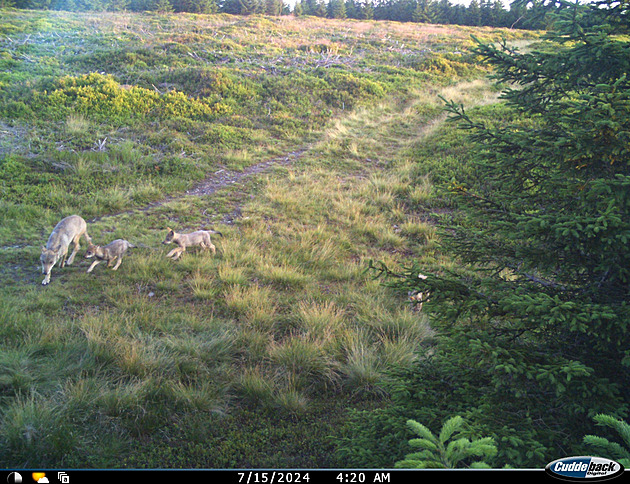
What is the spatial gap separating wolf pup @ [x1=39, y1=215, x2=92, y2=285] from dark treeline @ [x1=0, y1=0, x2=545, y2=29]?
3950cm

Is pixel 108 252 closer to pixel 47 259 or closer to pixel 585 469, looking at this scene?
pixel 47 259

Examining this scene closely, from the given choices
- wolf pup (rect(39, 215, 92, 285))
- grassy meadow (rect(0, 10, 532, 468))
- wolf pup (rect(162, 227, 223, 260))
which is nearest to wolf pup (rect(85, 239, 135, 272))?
grassy meadow (rect(0, 10, 532, 468))

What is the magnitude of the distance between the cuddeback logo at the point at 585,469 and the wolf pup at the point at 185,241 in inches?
244

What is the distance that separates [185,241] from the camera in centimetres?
688

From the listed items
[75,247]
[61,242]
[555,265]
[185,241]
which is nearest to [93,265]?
[61,242]

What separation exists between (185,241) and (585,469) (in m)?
6.37

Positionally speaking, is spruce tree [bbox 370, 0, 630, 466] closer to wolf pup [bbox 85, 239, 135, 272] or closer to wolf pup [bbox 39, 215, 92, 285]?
wolf pup [bbox 85, 239, 135, 272]

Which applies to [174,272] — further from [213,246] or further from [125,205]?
[125,205]

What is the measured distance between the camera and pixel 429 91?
21.4 meters

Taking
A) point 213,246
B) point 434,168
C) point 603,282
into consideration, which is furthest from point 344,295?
point 434,168

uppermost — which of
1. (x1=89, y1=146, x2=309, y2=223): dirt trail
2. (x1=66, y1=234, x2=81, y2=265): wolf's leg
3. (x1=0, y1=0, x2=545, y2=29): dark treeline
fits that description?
(x1=0, y1=0, x2=545, y2=29): dark treeline

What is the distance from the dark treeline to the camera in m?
38.9

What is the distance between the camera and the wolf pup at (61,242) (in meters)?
5.89

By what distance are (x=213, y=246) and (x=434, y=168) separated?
722 cm
